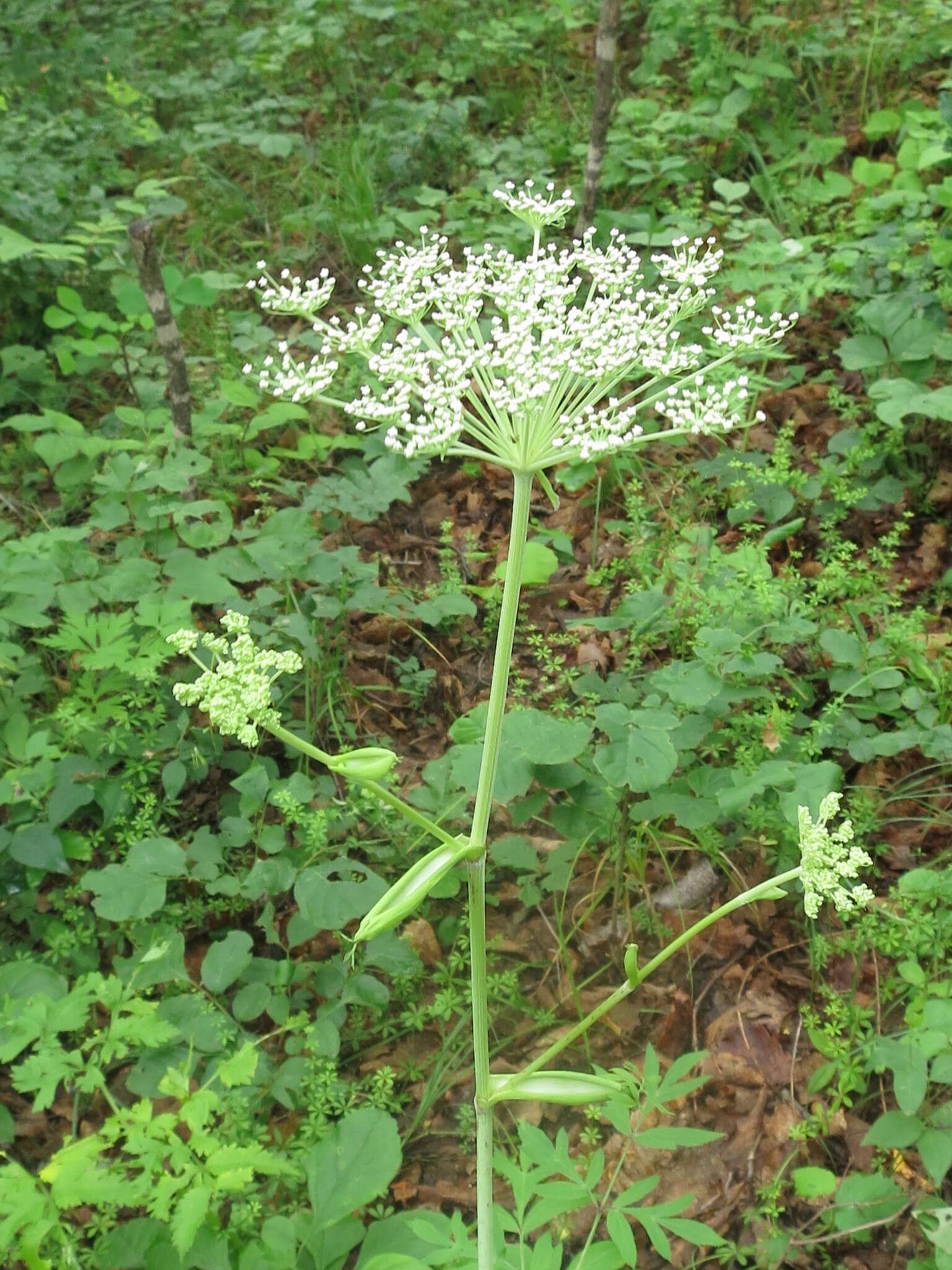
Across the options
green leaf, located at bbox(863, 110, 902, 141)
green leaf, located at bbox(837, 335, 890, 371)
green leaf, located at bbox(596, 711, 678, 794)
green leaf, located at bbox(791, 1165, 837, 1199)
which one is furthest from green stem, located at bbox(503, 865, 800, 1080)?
green leaf, located at bbox(863, 110, 902, 141)

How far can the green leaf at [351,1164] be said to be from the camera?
76.0 inches

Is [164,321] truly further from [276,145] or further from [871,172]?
[871,172]

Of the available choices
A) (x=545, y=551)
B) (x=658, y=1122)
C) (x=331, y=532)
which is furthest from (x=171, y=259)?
(x=658, y=1122)

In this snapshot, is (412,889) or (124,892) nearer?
(412,889)

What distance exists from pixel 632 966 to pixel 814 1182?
1050 mm

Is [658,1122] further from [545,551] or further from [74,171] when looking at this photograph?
[74,171]

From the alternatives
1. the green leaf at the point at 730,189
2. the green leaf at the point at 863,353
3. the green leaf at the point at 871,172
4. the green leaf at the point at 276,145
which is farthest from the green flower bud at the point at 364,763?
the green leaf at the point at 276,145

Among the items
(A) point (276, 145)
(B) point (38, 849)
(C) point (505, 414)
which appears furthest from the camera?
(A) point (276, 145)

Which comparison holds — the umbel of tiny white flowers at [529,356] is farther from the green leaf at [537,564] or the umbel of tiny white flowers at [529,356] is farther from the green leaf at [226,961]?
the green leaf at [537,564]

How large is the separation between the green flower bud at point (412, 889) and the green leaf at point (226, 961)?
3.20 ft

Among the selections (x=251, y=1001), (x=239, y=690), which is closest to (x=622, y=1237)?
(x=251, y=1001)

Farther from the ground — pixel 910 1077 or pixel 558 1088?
pixel 558 1088

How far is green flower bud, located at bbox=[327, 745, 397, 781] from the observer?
130cm

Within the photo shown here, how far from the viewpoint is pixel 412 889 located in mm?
1395
